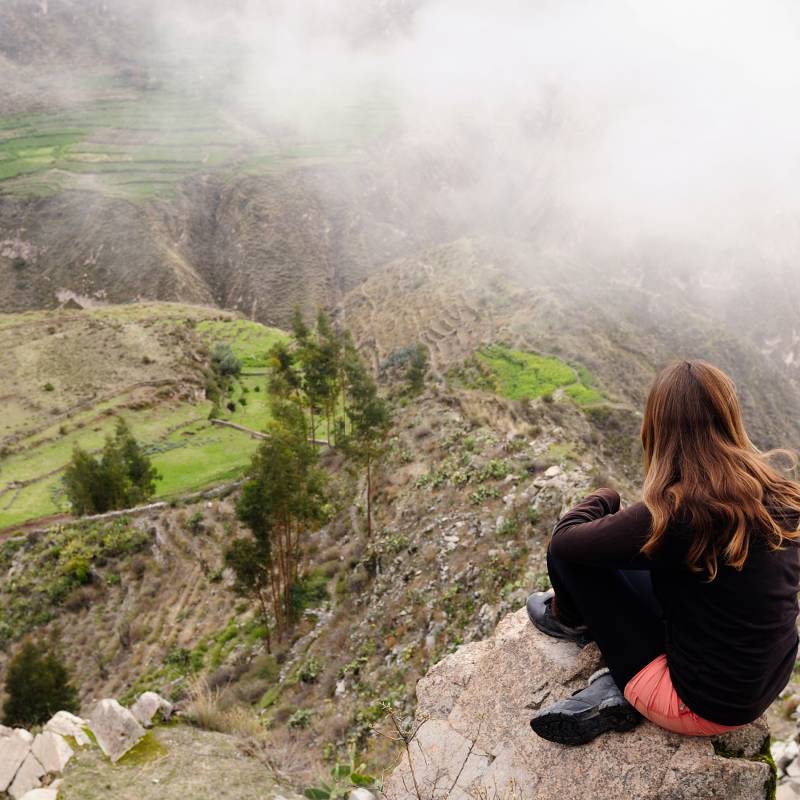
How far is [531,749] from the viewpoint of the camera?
14.6 feet

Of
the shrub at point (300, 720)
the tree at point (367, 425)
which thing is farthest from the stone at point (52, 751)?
the tree at point (367, 425)

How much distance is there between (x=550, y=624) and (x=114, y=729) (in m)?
6.48

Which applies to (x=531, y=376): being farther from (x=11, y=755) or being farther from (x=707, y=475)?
(x=707, y=475)

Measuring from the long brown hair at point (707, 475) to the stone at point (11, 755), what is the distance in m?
9.51

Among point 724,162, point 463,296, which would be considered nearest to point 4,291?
point 463,296

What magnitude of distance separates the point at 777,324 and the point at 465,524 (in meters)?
102

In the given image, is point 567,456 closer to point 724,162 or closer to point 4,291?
point 4,291

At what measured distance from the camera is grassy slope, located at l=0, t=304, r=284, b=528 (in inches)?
1554

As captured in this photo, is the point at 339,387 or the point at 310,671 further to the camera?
the point at 339,387

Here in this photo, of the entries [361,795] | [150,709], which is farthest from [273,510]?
[361,795]

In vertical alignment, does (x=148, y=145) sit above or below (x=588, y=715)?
above

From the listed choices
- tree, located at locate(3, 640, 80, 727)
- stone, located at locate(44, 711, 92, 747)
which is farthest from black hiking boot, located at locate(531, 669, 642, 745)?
tree, located at locate(3, 640, 80, 727)

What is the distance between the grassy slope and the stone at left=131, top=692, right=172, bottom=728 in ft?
84.9

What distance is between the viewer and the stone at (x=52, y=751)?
7887 mm
